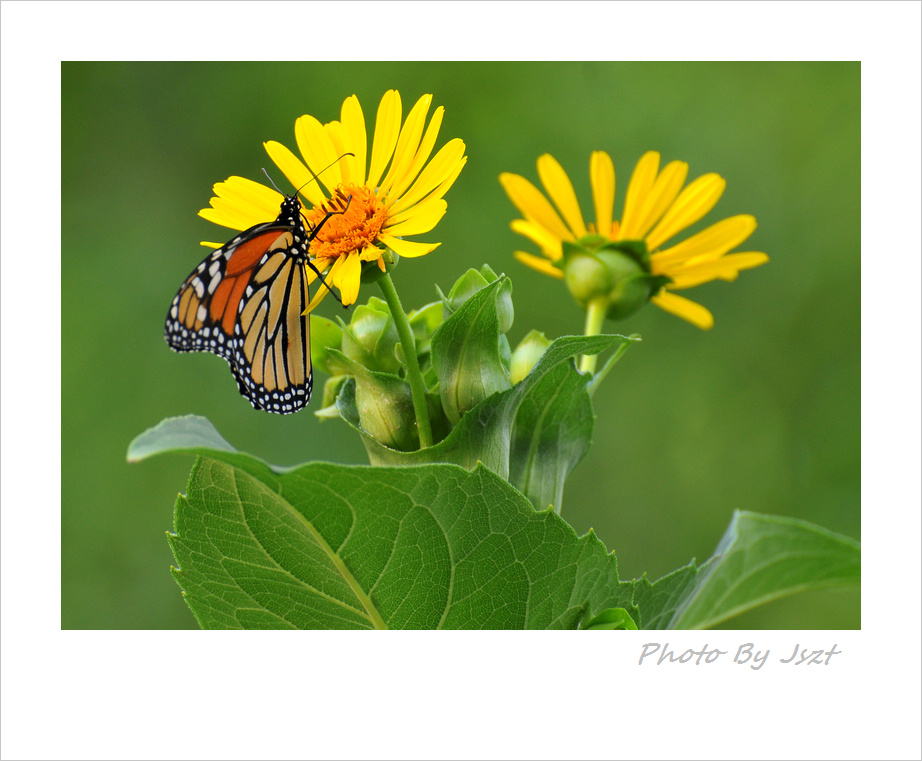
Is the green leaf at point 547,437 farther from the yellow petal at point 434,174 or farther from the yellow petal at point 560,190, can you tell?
the yellow petal at point 560,190

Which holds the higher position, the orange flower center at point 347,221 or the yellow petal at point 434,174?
the yellow petal at point 434,174

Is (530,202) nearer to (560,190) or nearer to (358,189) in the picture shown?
(560,190)

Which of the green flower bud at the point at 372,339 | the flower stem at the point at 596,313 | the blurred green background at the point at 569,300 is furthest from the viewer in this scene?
the blurred green background at the point at 569,300

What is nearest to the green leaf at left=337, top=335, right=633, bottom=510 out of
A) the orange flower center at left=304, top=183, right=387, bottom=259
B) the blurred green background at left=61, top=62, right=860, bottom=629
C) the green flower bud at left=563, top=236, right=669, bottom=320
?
the orange flower center at left=304, top=183, right=387, bottom=259

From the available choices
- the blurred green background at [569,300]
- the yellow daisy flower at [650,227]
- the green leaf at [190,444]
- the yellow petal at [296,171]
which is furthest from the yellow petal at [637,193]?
the green leaf at [190,444]

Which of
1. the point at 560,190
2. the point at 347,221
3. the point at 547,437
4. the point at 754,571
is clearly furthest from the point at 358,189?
the point at 754,571

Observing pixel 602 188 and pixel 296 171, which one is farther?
pixel 602 188
